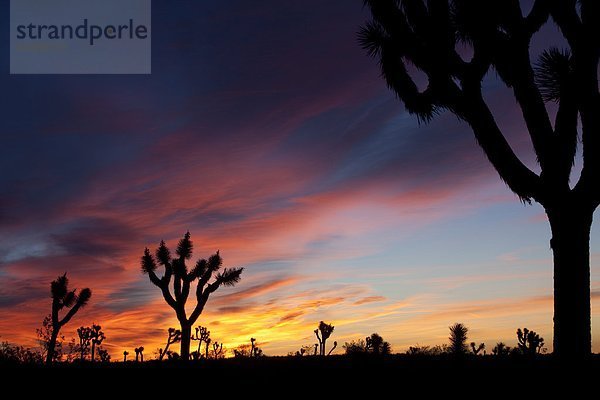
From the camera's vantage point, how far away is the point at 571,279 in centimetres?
978

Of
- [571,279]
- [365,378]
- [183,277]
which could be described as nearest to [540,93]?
[571,279]

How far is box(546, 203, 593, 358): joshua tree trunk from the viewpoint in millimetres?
9516

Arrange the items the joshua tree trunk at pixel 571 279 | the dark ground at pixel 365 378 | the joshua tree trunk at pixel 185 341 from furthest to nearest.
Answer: the joshua tree trunk at pixel 185 341 → the joshua tree trunk at pixel 571 279 → the dark ground at pixel 365 378

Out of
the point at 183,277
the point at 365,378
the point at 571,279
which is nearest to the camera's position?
the point at 365,378

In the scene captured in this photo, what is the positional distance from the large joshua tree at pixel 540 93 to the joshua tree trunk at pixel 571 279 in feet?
0.05

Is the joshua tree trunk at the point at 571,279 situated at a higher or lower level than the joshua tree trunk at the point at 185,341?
higher

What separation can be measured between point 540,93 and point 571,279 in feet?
10.8

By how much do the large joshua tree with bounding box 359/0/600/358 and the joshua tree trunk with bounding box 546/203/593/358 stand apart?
0.02 metres

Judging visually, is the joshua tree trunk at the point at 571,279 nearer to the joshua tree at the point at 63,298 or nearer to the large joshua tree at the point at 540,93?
the large joshua tree at the point at 540,93

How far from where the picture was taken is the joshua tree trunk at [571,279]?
9516 mm

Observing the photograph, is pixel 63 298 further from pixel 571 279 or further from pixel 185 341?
pixel 571 279

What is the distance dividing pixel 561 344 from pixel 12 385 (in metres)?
7.84

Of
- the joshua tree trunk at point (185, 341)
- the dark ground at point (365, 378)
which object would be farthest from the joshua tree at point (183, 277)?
the dark ground at point (365, 378)

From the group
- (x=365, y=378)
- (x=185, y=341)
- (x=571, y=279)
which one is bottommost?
(x=185, y=341)
